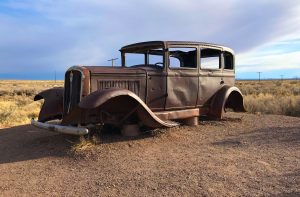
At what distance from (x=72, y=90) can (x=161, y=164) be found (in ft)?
7.66

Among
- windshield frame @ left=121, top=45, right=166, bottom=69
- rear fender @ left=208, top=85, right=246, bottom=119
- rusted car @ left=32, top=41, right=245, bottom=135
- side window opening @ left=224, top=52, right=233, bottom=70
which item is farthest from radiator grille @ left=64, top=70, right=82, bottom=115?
side window opening @ left=224, top=52, right=233, bottom=70

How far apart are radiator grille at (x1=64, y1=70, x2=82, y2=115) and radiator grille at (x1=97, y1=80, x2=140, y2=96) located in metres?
0.39

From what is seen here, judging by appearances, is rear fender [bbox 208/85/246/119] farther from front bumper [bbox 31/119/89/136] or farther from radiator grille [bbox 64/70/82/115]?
front bumper [bbox 31/119/89/136]

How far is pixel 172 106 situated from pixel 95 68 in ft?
6.46

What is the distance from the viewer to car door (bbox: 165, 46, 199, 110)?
812 centimetres

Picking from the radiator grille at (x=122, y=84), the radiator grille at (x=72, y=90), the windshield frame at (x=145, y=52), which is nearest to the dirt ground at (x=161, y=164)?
the radiator grille at (x=72, y=90)

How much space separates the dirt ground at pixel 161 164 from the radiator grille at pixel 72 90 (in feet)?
2.35

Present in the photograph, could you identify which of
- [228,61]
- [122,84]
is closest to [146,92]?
[122,84]

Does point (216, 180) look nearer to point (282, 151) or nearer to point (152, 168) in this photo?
point (152, 168)

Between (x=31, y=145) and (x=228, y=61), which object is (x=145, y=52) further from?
(x=31, y=145)

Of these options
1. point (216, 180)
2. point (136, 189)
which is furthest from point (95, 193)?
point (216, 180)

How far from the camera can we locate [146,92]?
305 inches

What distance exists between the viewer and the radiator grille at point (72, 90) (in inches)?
277

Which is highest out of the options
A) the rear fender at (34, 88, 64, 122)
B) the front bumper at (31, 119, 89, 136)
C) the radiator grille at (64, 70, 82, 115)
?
the radiator grille at (64, 70, 82, 115)
